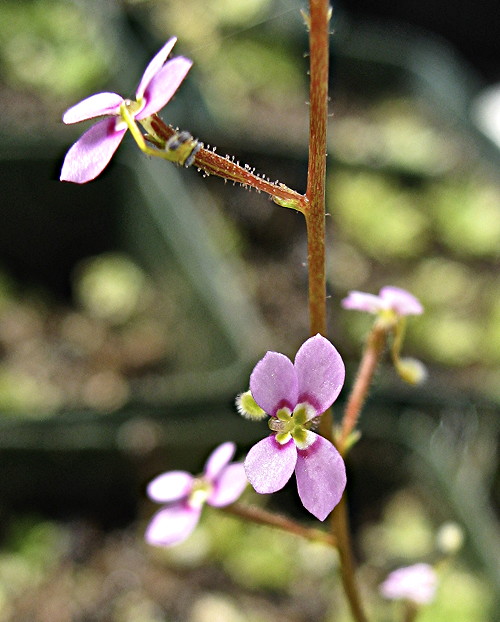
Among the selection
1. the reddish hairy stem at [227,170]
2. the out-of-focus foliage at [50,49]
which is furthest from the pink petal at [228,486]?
the out-of-focus foliage at [50,49]

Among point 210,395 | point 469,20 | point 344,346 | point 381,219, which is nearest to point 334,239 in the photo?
point 381,219

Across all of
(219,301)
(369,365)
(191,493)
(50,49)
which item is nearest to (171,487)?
(191,493)

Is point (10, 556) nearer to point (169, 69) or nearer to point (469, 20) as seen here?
point (169, 69)

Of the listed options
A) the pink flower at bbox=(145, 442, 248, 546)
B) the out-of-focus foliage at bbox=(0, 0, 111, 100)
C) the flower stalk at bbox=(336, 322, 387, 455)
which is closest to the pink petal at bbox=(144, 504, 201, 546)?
the pink flower at bbox=(145, 442, 248, 546)

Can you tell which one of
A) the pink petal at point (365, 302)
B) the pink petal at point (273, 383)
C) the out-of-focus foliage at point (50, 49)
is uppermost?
the out-of-focus foliage at point (50, 49)

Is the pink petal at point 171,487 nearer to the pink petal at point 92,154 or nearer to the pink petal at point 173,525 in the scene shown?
the pink petal at point 173,525

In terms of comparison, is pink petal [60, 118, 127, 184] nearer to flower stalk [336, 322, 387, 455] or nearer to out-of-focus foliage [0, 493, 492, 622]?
flower stalk [336, 322, 387, 455]
